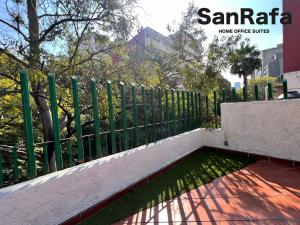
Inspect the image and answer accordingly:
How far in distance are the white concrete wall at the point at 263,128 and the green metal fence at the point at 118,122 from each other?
567 millimetres

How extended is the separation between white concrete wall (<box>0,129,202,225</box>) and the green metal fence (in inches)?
8.0

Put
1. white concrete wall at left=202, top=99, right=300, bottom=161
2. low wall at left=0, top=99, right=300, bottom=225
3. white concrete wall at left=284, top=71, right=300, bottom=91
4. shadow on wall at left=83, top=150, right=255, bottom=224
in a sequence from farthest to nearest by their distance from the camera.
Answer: white concrete wall at left=284, top=71, right=300, bottom=91 → white concrete wall at left=202, top=99, right=300, bottom=161 → shadow on wall at left=83, top=150, right=255, bottom=224 → low wall at left=0, top=99, right=300, bottom=225

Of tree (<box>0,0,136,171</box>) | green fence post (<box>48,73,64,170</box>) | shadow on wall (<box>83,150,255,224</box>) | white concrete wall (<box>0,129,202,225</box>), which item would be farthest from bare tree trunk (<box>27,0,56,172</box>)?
shadow on wall (<box>83,150,255,224</box>)

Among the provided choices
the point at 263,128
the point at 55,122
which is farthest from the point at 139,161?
the point at 263,128

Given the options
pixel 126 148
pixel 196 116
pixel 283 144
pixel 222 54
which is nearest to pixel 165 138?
pixel 126 148

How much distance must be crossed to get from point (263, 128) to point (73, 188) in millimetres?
5335

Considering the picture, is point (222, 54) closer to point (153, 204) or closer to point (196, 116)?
point (196, 116)

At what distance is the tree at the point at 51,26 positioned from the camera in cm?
554

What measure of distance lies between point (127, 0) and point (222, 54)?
6.70 metres

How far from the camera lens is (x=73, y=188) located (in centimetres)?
378

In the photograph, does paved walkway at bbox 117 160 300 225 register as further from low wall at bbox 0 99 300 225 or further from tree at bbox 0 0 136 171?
tree at bbox 0 0 136 171

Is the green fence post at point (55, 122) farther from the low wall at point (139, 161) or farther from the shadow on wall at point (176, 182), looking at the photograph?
the shadow on wall at point (176, 182)

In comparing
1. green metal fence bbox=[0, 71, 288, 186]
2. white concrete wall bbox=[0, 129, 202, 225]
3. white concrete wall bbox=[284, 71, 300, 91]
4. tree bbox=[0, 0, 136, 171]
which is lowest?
white concrete wall bbox=[0, 129, 202, 225]

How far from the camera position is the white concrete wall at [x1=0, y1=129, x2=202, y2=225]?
301 cm
